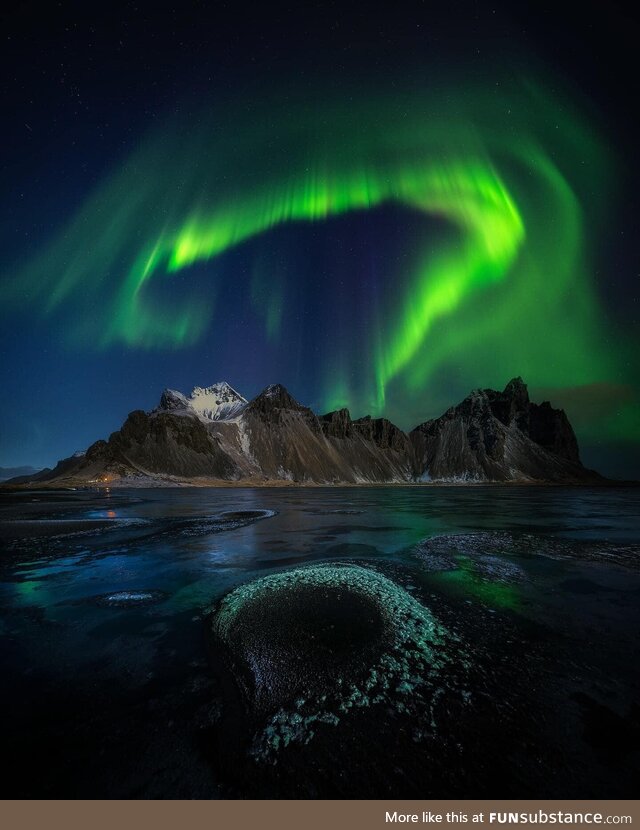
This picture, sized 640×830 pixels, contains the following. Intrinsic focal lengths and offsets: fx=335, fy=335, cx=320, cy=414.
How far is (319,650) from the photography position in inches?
277

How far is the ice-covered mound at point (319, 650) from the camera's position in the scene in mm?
5191

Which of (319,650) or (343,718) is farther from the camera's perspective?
(319,650)

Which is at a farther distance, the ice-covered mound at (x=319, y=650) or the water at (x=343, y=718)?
the ice-covered mound at (x=319, y=650)

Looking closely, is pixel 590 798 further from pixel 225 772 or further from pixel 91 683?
pixel 91 683

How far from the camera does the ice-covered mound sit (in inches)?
204

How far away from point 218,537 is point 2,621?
1388 cm

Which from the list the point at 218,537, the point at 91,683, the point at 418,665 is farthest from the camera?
the point at 218,537

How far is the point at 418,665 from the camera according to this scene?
6.48 meters

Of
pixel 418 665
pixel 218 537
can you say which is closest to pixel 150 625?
pixel 418 665

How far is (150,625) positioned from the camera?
8672 mm

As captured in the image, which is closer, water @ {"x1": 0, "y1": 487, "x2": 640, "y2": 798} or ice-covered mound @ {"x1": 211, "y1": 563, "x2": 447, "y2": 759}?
water @ {"x1": 0, "y1": 487, "x2": 640, "y2": 798}
